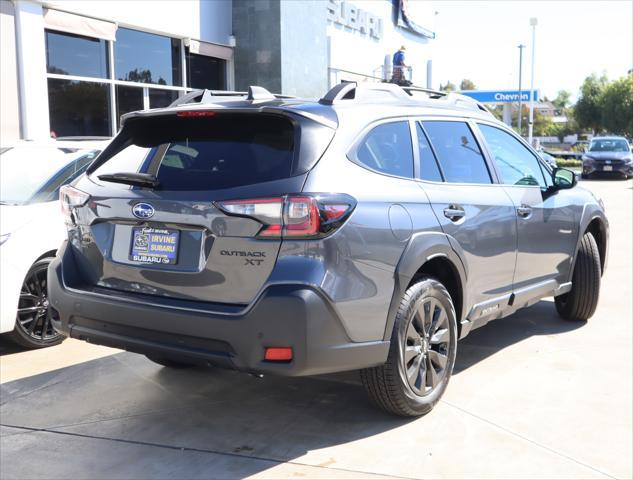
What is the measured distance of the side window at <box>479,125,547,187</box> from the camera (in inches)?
200

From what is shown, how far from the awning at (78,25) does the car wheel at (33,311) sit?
8659 millimetres

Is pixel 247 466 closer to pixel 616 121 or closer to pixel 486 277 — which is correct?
pixel 486 277

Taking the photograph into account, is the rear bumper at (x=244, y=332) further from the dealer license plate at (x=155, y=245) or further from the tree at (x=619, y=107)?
the tree at (x=619, y=107)

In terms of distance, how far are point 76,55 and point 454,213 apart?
1123 centimetres

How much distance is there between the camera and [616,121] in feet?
203

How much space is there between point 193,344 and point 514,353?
2.81m

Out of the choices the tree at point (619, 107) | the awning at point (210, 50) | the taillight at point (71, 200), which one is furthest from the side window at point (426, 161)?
the tree at point (619, 107)

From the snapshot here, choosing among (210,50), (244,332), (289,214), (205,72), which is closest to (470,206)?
(289,214)

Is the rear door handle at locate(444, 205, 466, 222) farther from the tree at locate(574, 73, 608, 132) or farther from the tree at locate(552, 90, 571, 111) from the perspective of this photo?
the tree at locate(552, 90, 571, 111)

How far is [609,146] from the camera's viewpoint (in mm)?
25891

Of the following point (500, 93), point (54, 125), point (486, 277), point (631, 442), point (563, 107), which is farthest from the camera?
point (563, 107)

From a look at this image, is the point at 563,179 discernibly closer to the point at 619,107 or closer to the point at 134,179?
the point at 134,179

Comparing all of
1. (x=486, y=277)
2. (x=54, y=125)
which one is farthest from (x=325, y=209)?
(x=54, y=125)

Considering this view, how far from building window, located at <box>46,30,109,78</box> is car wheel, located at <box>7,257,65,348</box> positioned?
8.73m
